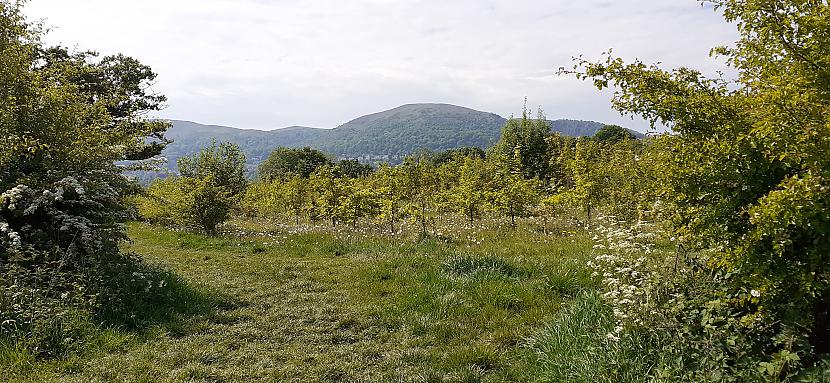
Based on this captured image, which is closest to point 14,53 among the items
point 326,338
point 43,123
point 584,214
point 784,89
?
point 43,123

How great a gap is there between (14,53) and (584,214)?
13.2 metres

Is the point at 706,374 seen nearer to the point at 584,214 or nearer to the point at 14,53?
the point at 14,53

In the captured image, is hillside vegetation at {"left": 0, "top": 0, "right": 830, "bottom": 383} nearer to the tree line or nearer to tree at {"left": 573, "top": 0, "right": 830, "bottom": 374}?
tree at {"left": 573, "top": 0, "right": 830, "bottom": 374}

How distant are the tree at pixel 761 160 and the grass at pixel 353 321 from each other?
1.72 m

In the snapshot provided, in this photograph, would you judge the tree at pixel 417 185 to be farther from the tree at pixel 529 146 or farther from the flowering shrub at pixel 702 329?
the flowering shrub at pixel 702 329

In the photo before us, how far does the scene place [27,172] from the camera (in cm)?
682

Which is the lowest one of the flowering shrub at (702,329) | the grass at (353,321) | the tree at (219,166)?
the grass at (353,321)

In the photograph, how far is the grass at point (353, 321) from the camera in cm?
461

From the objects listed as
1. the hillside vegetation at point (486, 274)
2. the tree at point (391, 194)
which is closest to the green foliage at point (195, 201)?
the hillside vegetation at point (486, 274)

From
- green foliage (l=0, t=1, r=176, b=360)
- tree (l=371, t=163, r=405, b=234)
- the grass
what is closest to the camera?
the grass

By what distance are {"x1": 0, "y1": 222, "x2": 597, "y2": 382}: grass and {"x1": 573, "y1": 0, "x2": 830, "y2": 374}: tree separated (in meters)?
1.72

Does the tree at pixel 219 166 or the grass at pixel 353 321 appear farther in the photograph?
the tree at pixel 219 166

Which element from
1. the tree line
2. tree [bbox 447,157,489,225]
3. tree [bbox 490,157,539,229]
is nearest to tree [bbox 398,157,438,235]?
the tree line

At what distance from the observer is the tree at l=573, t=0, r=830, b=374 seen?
2.88 m
